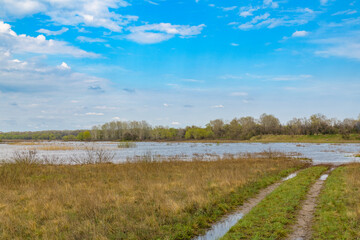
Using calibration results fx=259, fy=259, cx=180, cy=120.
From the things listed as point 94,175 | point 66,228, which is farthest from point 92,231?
point 94,175

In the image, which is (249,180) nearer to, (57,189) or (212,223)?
(212,223)

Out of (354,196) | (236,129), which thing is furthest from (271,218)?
(236,129)

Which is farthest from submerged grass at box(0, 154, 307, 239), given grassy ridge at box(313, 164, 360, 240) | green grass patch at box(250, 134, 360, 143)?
green grass patch at box(250, 134, 360, 143)

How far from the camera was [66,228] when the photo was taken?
894 centimetres

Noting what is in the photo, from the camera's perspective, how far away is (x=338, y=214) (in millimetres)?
9539

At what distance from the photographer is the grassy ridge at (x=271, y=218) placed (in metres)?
8.01

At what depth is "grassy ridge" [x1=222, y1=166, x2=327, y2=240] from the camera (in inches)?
315

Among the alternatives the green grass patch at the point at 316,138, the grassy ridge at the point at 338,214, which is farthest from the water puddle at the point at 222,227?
the green grass patch at the point at 316,138

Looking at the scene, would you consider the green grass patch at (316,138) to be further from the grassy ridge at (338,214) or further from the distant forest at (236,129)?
the grassy ridge at (338,214)

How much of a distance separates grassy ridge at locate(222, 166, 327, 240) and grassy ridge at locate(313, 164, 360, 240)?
2.91 ft

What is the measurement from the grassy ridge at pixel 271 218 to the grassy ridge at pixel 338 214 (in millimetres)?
886

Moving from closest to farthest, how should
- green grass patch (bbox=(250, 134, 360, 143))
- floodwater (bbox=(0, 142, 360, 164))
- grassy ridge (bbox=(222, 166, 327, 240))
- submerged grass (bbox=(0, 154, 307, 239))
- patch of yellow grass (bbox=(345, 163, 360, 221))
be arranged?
1. grassy ridge (bbox=(222, 166, 327, 240))
2. submerged grass (bbox=(0, 154, 307, 239))
3. patch of yellow grass (bbox=(345, 163, 360, 221))
4. floodwater (bbox=(0, 142, 360, 164))
5. green grass patch (bbox=(250, 134, 360, 143))

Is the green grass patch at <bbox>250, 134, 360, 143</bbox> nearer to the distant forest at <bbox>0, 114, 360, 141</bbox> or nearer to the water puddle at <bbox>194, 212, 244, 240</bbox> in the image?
the distant forest at <bbox>0, 114, 360, 141</bbox>

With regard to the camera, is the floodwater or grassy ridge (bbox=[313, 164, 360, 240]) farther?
the floodwater
